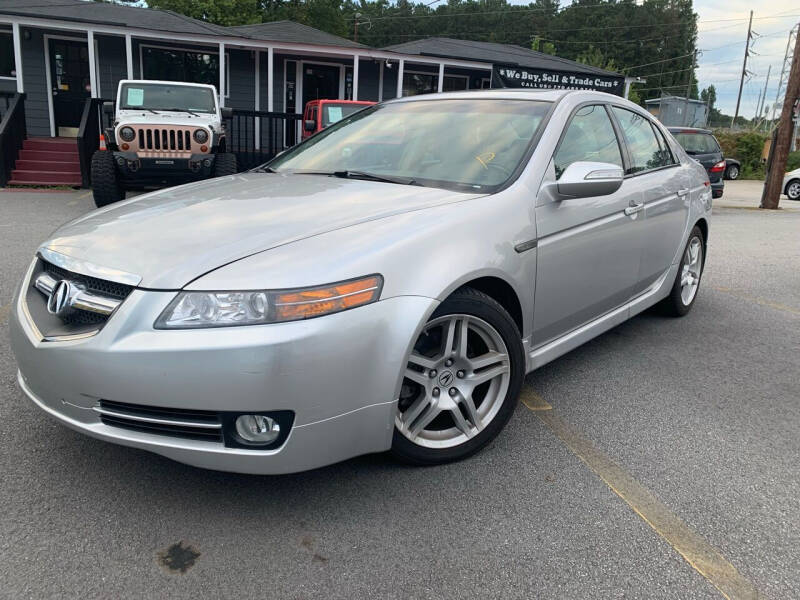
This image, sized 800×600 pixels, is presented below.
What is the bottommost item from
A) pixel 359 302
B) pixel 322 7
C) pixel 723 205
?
pixel 723 205

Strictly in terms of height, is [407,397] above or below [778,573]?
above

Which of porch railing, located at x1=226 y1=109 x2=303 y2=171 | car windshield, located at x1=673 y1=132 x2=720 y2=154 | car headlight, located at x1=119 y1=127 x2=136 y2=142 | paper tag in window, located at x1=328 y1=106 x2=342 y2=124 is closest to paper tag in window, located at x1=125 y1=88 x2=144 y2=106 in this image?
car headlight, located at x1=119 y1=127 x2=136 y2=142

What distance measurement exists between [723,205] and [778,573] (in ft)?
54.2

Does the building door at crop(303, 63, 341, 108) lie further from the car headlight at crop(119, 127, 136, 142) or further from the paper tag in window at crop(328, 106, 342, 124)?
the car headlight at crop(119, 127, 136, 142)

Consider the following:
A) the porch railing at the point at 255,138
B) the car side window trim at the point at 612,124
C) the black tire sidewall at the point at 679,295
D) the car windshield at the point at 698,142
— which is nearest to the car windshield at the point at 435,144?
the car side window trim at the point at 612,124

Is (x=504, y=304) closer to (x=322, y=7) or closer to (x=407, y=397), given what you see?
(x=407, y=397)

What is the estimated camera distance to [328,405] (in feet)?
7.28

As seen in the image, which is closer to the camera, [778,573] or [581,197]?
[778,573]

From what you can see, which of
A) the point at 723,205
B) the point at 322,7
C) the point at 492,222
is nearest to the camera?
the point at 492,222

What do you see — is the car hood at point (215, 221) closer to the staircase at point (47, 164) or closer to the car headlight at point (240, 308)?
the car headlight at point (240, 308)

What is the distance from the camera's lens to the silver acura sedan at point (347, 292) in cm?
214

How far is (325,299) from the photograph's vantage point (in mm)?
2191

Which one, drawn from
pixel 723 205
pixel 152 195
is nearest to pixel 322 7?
pixel 723 205

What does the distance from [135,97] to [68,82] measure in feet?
28.2
